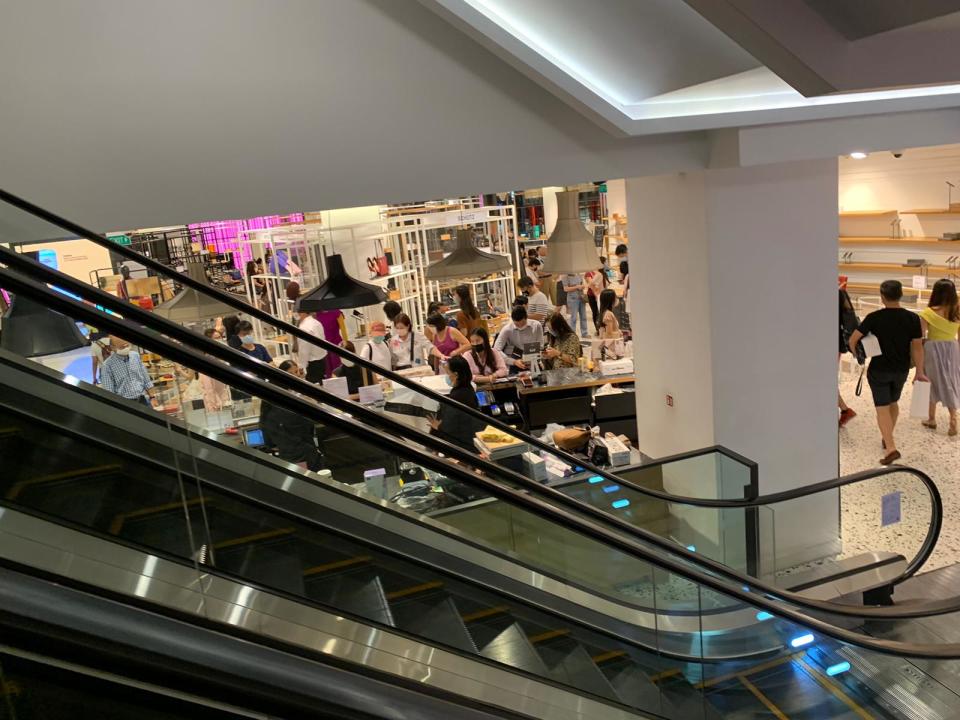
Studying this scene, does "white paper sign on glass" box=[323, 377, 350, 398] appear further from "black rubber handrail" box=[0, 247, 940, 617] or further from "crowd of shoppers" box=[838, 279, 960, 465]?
"crowd of shoppers" box=[838, 279, 960, 465]

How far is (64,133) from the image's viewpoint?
3.72m

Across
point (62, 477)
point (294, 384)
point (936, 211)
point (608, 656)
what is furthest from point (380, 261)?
point (936, 211)

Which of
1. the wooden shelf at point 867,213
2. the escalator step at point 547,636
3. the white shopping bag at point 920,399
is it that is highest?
the wooden shelf at point 867,213

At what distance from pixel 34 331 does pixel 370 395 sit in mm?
3375

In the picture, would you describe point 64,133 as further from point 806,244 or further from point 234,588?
point 806,244

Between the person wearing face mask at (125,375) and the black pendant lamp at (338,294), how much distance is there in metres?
1.82

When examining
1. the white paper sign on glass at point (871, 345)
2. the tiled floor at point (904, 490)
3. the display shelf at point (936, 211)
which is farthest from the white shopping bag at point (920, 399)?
the display shelf at point (936, 211)

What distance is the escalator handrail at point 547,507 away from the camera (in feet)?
5.48

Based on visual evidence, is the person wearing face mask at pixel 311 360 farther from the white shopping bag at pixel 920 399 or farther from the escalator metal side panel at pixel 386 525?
the white shopping bag at pixel 920 399

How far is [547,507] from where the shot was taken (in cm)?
225

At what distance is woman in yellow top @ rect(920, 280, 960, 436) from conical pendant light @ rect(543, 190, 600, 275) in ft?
10.2

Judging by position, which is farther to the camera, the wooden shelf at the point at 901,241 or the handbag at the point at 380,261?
the wooden shelf at the point at 901,241

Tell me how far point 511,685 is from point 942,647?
184 cm

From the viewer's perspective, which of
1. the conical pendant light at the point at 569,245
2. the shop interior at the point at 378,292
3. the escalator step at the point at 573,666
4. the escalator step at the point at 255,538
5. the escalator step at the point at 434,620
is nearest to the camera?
the escalator step at the point at 255,538
